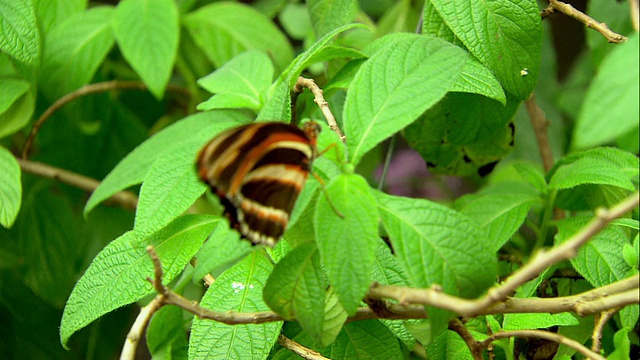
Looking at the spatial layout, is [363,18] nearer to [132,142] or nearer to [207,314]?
[132,142]

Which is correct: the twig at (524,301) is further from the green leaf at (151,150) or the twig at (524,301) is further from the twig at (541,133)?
the twig at (541,133)

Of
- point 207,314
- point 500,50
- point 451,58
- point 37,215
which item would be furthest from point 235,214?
point 37,215

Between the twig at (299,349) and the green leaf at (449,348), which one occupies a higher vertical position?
the green leaf at (449,348)

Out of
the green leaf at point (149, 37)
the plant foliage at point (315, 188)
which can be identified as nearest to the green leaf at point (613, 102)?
the plant foliage at point (315, 188)

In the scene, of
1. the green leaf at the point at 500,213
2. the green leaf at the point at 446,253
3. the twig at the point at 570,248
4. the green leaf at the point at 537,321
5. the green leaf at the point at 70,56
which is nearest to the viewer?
the twig at the point at 570,248

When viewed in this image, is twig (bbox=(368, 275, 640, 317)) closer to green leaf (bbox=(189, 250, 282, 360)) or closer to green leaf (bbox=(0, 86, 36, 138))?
green leaf (bbox=(189, 250, 282, 360))

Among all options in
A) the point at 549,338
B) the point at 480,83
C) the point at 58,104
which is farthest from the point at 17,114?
the point at 549,338

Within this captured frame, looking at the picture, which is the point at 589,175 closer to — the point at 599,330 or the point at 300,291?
the point at 599,330
